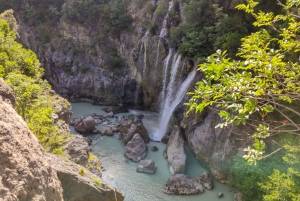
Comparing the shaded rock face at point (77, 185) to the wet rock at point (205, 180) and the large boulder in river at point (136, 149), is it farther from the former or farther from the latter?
the large boulder in river at point (136, 149)

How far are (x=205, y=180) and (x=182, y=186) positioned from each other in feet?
4.17

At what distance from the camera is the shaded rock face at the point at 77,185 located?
595 cm

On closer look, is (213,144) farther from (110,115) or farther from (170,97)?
(110,115)

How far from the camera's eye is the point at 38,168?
4125mm

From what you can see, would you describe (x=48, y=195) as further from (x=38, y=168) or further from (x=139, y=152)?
(x=139, y=152)

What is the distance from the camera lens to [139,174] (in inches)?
504

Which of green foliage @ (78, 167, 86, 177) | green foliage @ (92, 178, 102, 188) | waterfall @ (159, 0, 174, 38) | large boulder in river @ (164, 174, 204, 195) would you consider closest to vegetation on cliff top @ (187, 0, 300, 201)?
large boulder in river @ (164, 174, 204, 195)

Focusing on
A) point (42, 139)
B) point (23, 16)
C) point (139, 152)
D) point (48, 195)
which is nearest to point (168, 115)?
point (139, 152)

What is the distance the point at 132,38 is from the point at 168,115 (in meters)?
9.00

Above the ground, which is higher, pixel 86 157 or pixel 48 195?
pixel 48 195

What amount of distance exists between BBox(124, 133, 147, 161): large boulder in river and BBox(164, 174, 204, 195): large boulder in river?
2.97 meters

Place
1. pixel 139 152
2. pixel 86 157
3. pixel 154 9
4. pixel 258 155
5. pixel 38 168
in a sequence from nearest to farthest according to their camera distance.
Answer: pixel 258 155 < pixel 38 168 < pixel 86 157 < pixel 139 152 < pixel 154 9

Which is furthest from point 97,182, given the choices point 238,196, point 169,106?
point 169,106

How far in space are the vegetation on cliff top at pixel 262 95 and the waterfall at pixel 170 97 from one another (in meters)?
6.30
